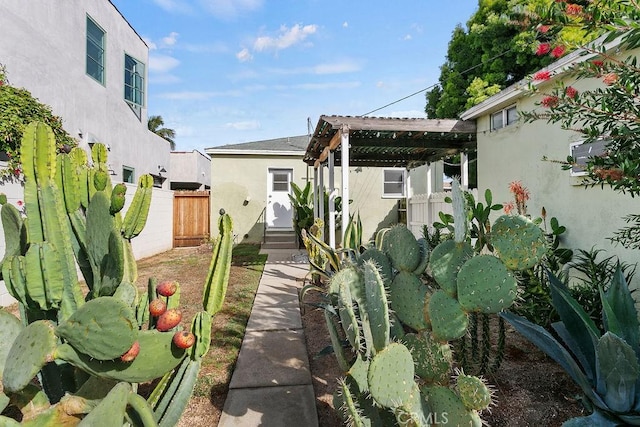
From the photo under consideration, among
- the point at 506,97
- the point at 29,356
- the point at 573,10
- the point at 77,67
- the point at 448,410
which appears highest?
the point at 77,67

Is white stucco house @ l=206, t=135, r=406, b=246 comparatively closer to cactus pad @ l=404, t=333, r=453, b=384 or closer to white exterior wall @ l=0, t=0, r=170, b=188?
white exterior wall @ l=0, t=0, r=170, b=188

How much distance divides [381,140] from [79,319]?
251 inches

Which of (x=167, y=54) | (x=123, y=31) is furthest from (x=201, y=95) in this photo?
(x=123, y=31)

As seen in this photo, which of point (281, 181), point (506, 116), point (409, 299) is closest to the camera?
point (409, 299)

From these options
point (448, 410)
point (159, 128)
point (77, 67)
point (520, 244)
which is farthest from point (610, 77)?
point (159, 128)

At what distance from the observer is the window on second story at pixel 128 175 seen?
1066 centimetres

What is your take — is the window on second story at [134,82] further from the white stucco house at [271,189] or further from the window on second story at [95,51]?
the white stucco house at [271,189]

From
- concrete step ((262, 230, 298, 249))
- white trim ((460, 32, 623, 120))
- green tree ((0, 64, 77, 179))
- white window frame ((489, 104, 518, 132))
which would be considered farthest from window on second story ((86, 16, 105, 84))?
white window frame ((489, 104, 518, 132))

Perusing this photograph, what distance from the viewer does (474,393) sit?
5.00 feet

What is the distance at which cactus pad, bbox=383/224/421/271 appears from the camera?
6.92 feet

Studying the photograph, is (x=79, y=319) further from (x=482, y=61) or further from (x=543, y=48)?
(x=482, y=61)

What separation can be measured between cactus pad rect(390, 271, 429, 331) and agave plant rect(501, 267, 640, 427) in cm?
91

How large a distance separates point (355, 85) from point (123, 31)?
9.41m

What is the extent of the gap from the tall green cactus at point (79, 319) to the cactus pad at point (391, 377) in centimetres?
84
